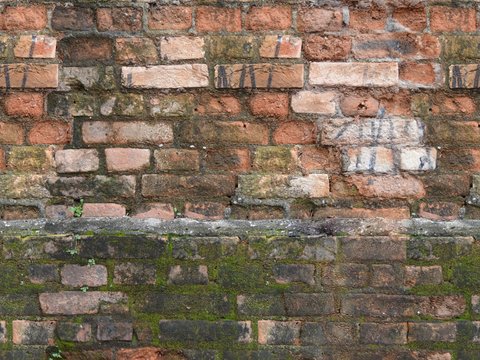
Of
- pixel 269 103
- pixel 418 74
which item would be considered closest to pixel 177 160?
pixel 269 103

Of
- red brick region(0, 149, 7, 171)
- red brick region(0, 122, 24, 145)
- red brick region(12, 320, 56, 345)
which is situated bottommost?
red brick region(12, 320, 56, 345)

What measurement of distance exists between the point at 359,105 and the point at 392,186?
0.39 m

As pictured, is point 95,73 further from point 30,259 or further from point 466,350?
point 466,350

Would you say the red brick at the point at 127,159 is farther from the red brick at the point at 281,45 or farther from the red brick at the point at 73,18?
the red brick at the point at 281,45

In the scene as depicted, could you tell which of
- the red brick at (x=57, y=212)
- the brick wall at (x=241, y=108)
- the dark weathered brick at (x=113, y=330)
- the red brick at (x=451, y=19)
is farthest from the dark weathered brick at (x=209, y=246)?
the red brick at (x=451, y=19)

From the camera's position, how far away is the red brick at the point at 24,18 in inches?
92.0

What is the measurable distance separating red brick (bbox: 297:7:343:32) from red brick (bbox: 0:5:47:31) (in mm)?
1143

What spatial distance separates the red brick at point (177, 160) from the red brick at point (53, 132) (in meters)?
0.42

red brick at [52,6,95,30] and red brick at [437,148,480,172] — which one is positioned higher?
red brick at [52,6,95,30]

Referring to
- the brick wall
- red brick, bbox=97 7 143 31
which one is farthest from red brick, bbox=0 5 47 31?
red brick, bbox=97 7 143 31

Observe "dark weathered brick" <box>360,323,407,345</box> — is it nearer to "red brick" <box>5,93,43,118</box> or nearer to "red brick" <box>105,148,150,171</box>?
"red brick" <box>105,148,150,171</box>

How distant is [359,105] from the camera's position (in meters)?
2.33

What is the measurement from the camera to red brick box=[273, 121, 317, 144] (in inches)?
92.7

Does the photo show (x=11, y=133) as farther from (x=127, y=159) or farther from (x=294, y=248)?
(x=294, y=248)
